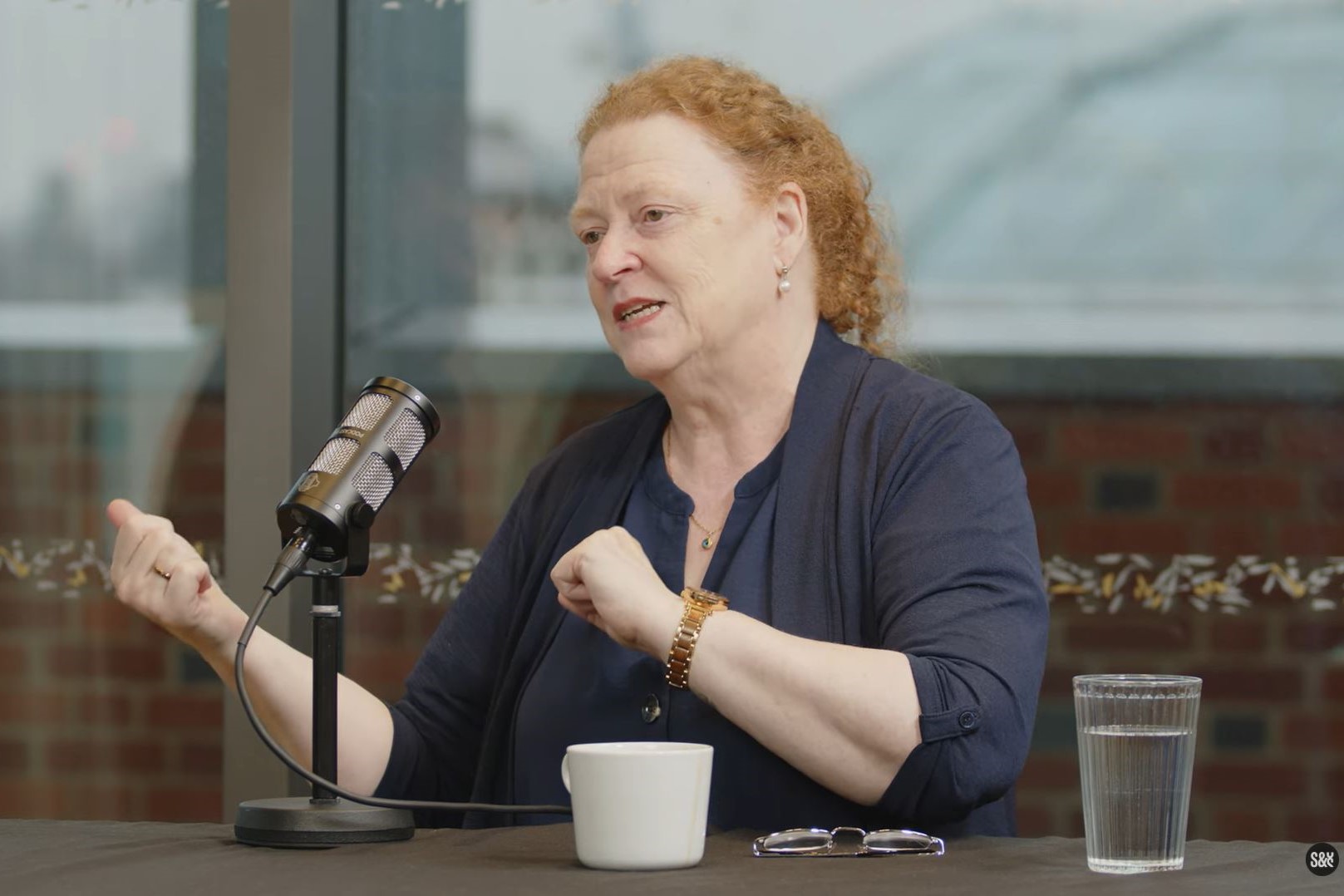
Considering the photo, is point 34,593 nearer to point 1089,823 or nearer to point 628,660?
point 628,660

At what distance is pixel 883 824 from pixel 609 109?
0.90 metres

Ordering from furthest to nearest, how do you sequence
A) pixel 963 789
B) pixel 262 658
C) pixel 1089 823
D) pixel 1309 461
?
1. pixel 1309 461
2. pixel 262 658
3. pixel 963 789
4. pixel 1089 823

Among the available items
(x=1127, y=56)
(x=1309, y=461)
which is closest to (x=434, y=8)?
(x=1127, y=56)

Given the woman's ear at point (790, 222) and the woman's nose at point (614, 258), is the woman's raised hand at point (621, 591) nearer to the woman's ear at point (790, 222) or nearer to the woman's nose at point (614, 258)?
the woman's nose at point (614, 258)

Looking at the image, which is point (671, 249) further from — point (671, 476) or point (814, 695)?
point (814, 695)

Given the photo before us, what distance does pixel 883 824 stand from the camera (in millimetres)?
1502

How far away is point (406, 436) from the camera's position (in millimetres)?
1369

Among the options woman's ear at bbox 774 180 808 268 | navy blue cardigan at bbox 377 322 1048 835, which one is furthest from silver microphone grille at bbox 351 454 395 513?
woman's ear at bbox 774 180 808 268

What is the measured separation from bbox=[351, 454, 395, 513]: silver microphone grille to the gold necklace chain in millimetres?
530

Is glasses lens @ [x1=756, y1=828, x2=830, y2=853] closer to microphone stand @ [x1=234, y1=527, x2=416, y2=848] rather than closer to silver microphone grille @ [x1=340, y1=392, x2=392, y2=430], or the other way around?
microphone stand @ [x1=234, y1=527, x2=416, y2=848]

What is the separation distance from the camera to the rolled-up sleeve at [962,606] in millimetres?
1421

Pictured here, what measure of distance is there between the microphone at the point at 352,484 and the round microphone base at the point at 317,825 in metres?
0.19

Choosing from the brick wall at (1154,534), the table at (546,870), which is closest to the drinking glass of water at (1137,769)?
the table at (546,870)

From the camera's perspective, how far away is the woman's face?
1806 mm
